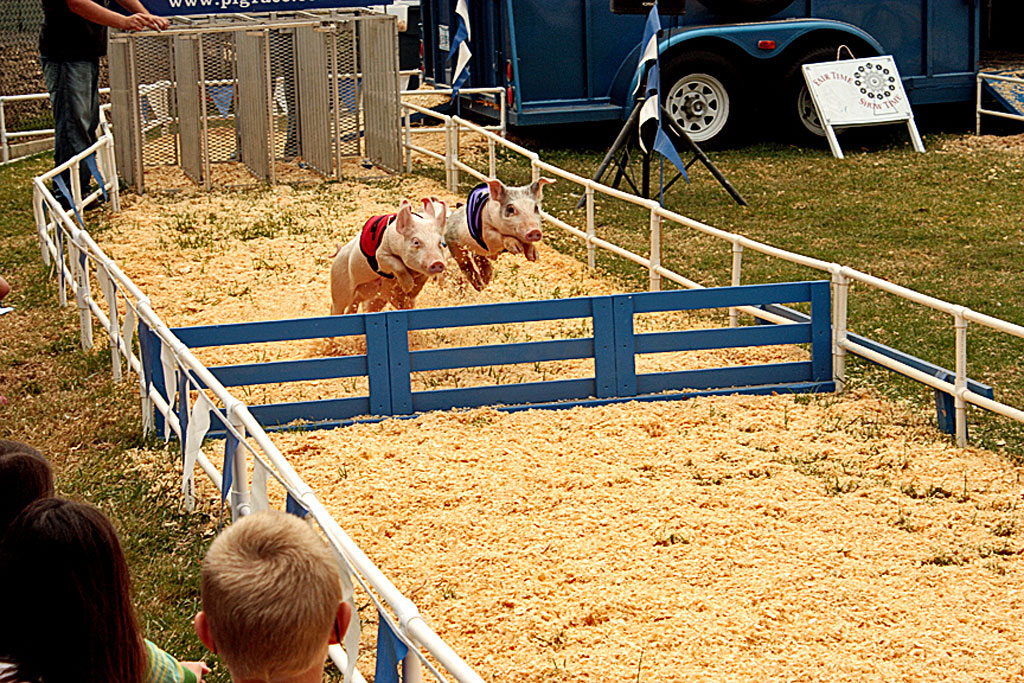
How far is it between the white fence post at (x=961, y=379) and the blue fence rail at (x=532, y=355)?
3.90 ft

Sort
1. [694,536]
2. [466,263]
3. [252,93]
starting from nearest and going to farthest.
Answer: [694,536] → [466,263] → [252,93]

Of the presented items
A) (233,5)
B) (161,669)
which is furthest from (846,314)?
(233,5)

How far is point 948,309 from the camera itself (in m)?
6.79

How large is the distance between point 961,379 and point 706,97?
33.2 ft

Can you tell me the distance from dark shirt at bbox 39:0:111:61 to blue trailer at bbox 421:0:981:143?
17.5 ft

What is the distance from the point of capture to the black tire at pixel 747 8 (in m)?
16.5

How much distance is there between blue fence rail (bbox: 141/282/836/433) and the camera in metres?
7.38

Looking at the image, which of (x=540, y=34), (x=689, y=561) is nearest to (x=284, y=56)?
(x=540, y=34)

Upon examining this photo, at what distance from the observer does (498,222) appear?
8984mm

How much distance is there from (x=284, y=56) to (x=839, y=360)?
10.3m

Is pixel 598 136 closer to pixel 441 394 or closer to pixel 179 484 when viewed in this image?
pixel 441 394

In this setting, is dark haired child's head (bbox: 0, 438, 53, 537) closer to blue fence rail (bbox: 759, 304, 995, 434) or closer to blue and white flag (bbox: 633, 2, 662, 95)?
blue fence rail (bbox: 759, 304, 995, 434)

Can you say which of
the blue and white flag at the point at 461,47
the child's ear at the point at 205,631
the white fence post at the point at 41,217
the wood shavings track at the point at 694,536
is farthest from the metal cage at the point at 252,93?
the child's ear at the point at 205,631

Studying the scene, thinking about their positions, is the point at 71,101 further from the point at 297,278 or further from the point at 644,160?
the point at 644,160
